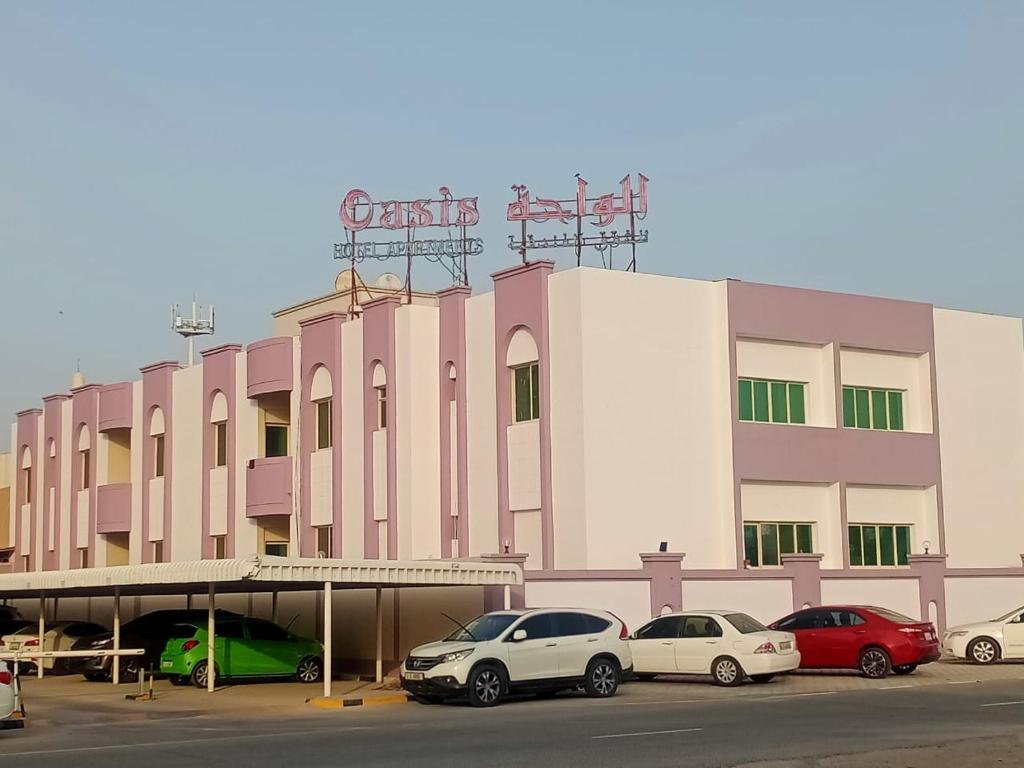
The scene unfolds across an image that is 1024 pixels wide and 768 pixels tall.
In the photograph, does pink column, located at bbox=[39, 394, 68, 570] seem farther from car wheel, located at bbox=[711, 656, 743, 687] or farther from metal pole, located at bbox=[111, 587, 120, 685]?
car wheel, located at bbox=[711, 656, 743, 687]

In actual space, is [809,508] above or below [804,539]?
above

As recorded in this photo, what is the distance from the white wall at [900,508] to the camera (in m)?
38.7

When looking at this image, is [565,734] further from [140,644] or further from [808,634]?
[140,644]

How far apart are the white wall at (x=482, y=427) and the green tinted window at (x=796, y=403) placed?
8.35 m

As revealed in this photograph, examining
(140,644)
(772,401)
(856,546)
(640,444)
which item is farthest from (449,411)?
(856,546)

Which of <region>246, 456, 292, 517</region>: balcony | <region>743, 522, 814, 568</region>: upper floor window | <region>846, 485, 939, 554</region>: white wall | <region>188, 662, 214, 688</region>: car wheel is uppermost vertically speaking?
<region>246, 456, 292, 517</region>: balcony

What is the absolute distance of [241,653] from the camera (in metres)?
29.5

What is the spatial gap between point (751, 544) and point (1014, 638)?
7.61m

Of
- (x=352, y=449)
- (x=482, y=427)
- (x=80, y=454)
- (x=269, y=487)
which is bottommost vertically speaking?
(x=269, y=487)

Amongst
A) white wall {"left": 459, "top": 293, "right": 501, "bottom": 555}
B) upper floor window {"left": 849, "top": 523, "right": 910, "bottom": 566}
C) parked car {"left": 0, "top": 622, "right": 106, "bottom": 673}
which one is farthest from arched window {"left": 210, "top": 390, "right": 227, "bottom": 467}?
upper floor window {"left": 849, "top": 523, "right": 910, "bottom": 566}

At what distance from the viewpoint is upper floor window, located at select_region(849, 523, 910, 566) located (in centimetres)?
3850

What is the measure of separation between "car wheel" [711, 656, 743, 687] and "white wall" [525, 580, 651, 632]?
133 inches

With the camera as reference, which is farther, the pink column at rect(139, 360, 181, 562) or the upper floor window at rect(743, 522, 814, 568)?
the pink column at rect(139, 360, 181, 562)

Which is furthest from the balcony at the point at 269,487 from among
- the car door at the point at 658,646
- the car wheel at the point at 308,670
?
the car door at the point at 658,646
